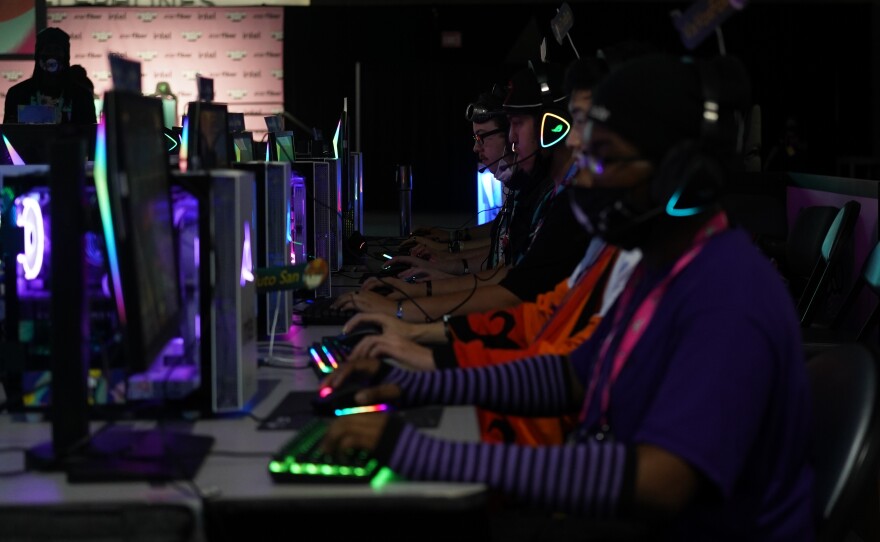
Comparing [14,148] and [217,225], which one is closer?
[217,225]

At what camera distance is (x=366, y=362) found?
1824 millimetres

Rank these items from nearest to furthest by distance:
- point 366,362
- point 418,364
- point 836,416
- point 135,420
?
point 836,416, point 135,420, point 366,362, point 418,364

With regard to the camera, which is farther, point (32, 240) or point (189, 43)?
point (189, 43)

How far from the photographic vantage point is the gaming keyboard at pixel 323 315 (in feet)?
8.89

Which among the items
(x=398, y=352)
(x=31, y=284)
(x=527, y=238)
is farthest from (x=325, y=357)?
(x=527, y=238)

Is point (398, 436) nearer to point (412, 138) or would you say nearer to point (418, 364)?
point (418, 364)

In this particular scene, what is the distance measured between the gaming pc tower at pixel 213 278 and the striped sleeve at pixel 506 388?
0.28m

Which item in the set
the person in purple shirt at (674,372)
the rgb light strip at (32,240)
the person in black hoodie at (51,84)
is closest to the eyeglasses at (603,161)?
the person in purple shirt at (674,372)

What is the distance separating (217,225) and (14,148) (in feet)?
5.69

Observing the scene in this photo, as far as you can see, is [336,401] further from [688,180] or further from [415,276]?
[415,276]

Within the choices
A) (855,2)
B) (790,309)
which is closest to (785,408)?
(790,309)

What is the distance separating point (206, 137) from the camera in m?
2.02

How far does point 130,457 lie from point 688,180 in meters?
0.82

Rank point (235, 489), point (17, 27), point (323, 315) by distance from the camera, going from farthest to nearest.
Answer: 1. point (17, 27)
2. point (323, 315)
3. point (235, 489)
